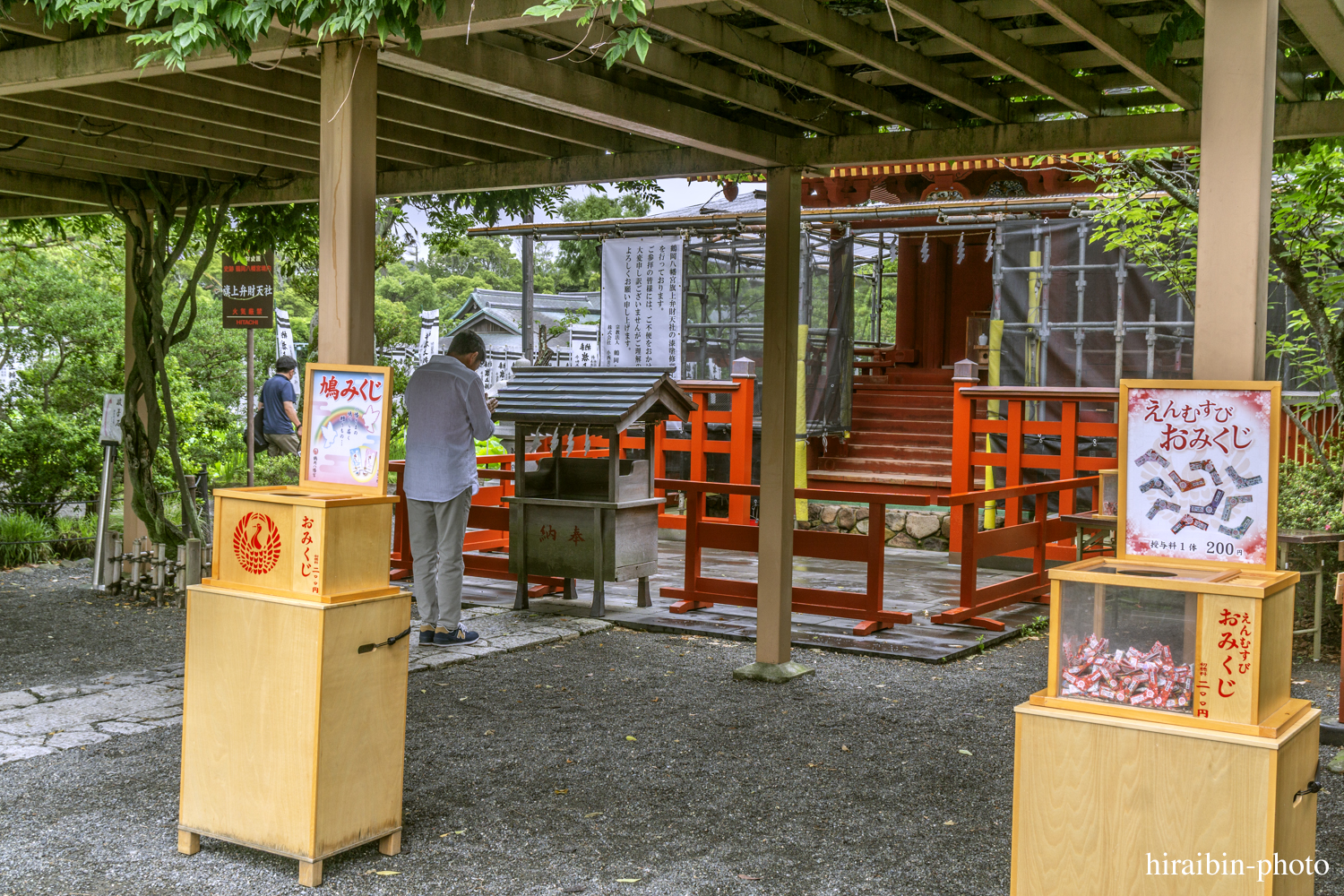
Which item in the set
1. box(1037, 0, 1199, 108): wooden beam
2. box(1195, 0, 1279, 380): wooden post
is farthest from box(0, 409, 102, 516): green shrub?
box(1195, 0, 1279, 380): wooden post

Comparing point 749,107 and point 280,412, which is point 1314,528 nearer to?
point 749,107

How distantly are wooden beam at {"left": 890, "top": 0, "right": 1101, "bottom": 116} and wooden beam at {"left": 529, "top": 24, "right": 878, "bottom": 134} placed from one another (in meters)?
0.93

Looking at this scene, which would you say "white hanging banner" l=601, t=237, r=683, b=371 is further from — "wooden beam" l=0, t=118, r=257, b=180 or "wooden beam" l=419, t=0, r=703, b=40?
"wooden beam" l=419, t=0, r=703, b=40

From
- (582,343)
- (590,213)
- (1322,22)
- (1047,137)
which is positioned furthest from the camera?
(590,213)

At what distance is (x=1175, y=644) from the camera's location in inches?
103

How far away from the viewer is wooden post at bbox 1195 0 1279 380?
2.77 m

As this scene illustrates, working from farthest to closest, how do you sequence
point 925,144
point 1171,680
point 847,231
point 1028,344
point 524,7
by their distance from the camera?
point 847,231, point 1028,344, point 925,144, point 524,7, point 1171,680

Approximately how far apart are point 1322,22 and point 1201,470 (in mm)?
1934

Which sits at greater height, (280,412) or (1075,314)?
(1075,314)

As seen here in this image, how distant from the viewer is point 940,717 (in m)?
5.72

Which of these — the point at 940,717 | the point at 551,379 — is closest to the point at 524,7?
the point at 940,717

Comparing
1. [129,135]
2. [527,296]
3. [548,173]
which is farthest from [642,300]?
[129,135]

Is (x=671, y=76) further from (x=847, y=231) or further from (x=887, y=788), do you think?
(x=847, y=231)

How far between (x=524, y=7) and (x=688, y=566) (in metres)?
5.04
